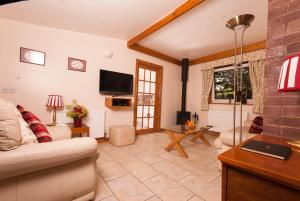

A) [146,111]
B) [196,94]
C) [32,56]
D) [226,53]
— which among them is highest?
[226,53]

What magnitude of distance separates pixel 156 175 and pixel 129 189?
1.40 ft

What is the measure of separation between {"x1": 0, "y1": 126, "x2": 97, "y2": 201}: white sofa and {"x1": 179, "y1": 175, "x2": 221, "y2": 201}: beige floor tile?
104 cm

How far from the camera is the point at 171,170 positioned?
197 cm

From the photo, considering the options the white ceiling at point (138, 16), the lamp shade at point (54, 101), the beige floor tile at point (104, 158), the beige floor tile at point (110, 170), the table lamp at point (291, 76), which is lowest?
the beige floor tile at point (110, 170)

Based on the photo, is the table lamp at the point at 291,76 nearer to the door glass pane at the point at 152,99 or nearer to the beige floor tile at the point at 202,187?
the beige floor tile at the point at 202,187

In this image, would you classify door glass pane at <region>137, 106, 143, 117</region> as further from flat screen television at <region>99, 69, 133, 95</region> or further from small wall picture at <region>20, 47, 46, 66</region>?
small wall picture at <region>20, 47, 46, 66</region>

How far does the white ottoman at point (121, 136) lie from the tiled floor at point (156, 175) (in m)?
0.16

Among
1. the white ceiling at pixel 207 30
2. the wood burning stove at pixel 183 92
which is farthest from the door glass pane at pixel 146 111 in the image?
the white ceiling at pixel 207 30

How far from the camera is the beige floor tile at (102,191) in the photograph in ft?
4.62

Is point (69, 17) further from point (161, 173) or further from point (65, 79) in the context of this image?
point (161, 173)

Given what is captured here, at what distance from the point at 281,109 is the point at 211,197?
3.44ft

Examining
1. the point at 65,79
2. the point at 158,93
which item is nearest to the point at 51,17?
the point at 65,79

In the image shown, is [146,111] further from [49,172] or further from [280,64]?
[280,64]

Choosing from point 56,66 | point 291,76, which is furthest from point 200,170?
point 56,66
